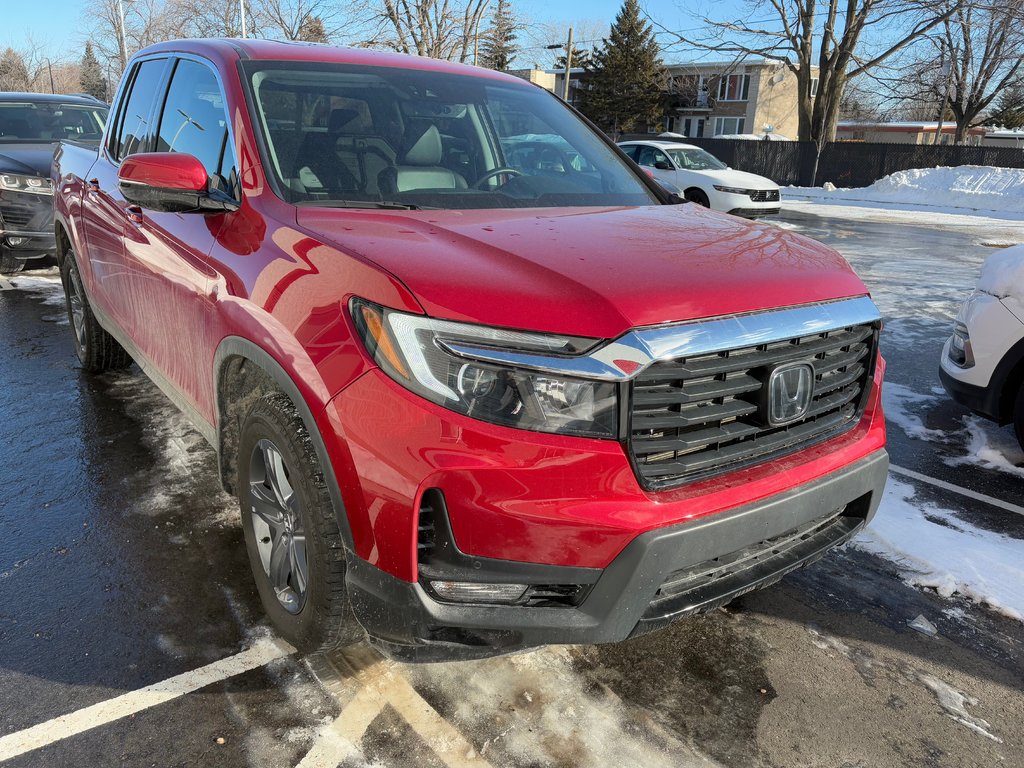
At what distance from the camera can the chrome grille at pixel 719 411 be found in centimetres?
194

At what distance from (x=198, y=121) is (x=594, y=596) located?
2.49m

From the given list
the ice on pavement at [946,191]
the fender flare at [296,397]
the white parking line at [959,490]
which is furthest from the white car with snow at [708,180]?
the fender flare at [296,397]

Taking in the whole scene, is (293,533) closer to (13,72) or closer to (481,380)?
(481,380)

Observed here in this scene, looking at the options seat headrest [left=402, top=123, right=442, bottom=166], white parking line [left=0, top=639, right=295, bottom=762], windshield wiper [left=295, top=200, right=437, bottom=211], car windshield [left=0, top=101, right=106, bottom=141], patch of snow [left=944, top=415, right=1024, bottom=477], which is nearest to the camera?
white parking line [left=0, top=639, right=295, bottom=762]

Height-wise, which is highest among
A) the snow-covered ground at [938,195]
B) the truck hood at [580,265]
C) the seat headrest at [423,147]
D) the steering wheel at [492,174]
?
the seat headrest at [423,147]

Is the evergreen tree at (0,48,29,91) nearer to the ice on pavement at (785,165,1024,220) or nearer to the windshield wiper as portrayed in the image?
the ice on pavement at (785,165,1024,220)

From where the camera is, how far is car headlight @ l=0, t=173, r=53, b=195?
26.0 feet


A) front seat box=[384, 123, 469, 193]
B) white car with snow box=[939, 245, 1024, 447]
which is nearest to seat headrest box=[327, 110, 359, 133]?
front seat box=[384, 123, 469, 193]

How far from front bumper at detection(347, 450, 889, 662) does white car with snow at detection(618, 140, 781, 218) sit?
14.6m

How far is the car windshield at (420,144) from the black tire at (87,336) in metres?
2.73

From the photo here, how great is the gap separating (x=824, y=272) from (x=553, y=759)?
162 cm

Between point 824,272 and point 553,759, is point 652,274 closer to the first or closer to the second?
point 824,272

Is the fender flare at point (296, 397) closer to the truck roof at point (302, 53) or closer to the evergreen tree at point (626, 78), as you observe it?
the truck roof at point (302, 53)

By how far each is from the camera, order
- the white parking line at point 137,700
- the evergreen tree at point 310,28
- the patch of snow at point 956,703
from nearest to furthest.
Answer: the white parking line at point 137,700, the patch of snow at point 956,703, the evergreen tree at point 310,28
